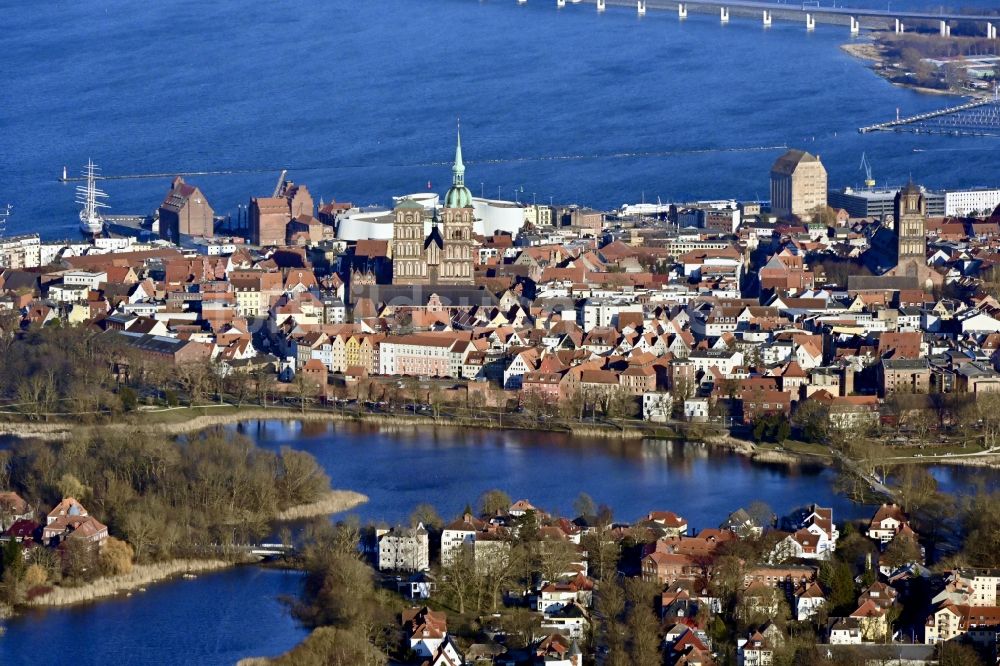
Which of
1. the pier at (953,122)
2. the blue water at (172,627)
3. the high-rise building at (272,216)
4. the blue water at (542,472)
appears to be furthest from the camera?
the pier at (953,122)

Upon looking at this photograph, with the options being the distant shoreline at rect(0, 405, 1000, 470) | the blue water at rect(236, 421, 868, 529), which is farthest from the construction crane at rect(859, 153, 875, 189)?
the blue water at rect(236, 421, 868, 529)

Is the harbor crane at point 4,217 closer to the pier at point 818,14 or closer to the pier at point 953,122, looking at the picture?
the pier at point 953,122

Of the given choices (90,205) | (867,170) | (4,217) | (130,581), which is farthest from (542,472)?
(867,170)

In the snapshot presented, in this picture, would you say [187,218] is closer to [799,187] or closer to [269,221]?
[269,221]

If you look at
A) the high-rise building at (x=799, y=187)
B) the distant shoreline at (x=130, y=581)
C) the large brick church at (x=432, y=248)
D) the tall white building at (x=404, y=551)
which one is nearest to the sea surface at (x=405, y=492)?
the distant shoreline at (x=130, y=581)

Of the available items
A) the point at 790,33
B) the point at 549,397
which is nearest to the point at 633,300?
the point at 549,397

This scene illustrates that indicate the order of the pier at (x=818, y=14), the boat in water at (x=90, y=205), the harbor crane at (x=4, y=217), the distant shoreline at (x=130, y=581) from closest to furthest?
the distant shoreline at (x=130, y=581) < the boat in water at (x=90, y=205) < the harbor crane at (x=4, y=217) < the pier at (x=818, y=14)

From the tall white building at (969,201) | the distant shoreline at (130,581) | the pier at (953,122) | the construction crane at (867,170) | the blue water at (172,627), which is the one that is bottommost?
the blue water at (172,627)
